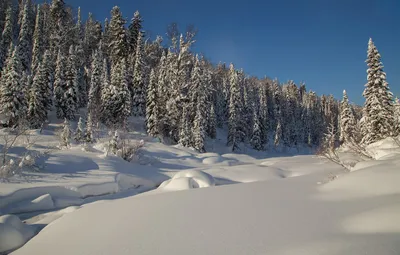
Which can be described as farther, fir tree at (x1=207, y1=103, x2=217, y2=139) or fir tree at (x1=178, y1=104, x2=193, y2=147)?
fir tree at (x1=207, y1=103, x2=217, y2=139)

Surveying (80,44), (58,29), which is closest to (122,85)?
(80,44)

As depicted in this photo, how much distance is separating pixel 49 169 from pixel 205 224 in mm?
12300

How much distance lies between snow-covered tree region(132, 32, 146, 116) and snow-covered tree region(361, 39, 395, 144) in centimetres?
3382

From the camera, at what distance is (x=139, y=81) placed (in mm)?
46656

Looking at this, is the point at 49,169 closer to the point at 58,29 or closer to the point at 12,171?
the point at 12,171

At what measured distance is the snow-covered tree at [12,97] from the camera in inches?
1305

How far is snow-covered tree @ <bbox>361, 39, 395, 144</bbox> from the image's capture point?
28516 mm

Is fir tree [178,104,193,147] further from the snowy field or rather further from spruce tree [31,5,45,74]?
spruce tree [31,5,45,74]

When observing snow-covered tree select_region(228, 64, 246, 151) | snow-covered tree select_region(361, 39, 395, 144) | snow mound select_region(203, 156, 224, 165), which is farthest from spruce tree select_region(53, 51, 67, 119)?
snow-covered tree select_region(361, 39, 395, 144)

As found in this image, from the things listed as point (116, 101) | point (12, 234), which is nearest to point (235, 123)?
point (116, 101)

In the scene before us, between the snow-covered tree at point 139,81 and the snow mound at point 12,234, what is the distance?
41.1 meters

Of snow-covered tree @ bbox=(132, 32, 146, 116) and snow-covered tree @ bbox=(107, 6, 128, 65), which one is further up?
snow-covered tree @ bbox=(107, 6, 128, 65)

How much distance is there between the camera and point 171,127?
138ft

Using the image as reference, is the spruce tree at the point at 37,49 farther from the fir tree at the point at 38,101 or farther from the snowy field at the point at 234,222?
the snowy field at the point at 234,222
